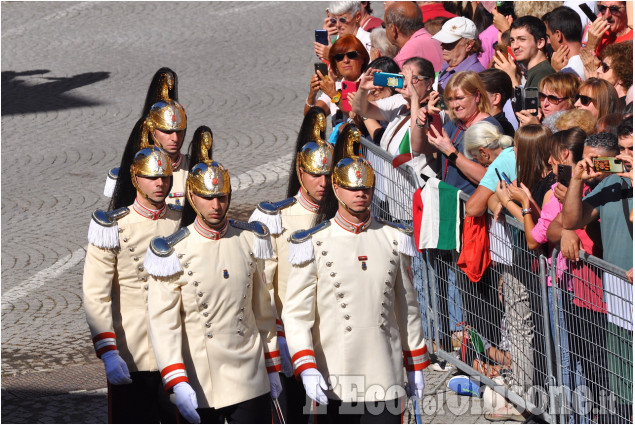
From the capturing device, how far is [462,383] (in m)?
7.60

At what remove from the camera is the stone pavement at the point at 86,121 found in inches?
331

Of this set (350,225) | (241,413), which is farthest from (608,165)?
(241,413)

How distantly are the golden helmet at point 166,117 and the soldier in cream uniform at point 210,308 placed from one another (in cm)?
150

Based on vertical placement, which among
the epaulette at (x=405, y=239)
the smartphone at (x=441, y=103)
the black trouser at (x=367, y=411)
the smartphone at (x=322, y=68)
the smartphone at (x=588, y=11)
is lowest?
the black trouser at (x=367, y=411)

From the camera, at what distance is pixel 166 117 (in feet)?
24.4

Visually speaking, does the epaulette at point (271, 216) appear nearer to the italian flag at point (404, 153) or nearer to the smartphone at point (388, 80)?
the italian flag at point (404, 153)

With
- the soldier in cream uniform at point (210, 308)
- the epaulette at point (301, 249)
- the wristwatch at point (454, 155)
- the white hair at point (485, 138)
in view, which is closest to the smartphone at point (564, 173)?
the white hair at point (485, 138)

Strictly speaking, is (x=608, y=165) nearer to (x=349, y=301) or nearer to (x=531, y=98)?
(x=349, y=301)

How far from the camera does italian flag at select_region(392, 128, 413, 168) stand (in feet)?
27.0

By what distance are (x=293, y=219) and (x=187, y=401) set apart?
1581 millimetres

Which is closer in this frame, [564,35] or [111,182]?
[111,182]

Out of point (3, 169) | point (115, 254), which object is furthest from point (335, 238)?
point (3, 169)

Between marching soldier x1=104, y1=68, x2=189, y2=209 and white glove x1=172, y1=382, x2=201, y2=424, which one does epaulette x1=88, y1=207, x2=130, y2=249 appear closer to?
marching soldier x1=104, y1=68, x2=189, y2=209

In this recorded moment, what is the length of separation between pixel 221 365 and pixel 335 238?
2.82ft
